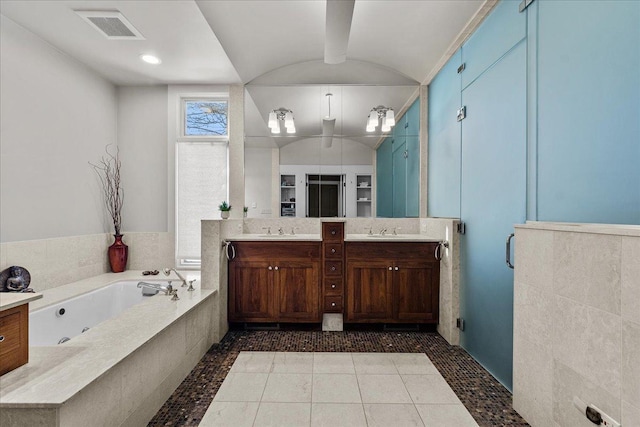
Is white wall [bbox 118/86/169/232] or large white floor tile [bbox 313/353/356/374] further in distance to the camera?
white wall [bbox 118/86/169/232]

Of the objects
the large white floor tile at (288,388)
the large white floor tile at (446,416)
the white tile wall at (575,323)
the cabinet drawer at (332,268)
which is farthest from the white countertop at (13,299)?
the white tile wall at (575,323)

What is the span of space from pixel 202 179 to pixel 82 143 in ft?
3.94

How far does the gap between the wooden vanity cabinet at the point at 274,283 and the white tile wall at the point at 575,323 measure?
1.80 meters

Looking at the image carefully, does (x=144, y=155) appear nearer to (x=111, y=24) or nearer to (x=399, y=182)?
(x=111, y=24)

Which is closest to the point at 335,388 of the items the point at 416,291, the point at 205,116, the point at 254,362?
the point at 254,362

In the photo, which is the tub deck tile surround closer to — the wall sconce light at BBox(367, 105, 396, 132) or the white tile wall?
the white tile wall

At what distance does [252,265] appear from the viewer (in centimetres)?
312

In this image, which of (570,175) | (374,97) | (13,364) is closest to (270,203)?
(374,97)

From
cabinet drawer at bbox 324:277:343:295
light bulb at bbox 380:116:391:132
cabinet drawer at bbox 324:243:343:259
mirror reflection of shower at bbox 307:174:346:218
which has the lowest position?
cabinet drawer at bbox 324:277:343:295

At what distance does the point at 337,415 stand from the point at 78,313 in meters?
2.38

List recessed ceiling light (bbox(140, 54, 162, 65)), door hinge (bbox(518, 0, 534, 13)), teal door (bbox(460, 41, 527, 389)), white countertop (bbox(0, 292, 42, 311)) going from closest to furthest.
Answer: white countertop (bbox(0, 292, 42, 311)) < door hinge (bbox(518, 0, 534, 13)) < teal door (bbox(460, 41, 527, 389)) < recessed ceiling light (bbox(140, 54, 162, 65))

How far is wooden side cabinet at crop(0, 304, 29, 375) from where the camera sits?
129 centimetres

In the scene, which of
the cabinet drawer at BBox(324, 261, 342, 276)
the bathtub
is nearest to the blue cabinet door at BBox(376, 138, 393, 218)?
the cabinet drawer at BBox(324, 261, 342, 276)

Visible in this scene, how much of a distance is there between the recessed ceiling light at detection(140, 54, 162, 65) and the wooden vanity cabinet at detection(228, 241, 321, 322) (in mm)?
2008
